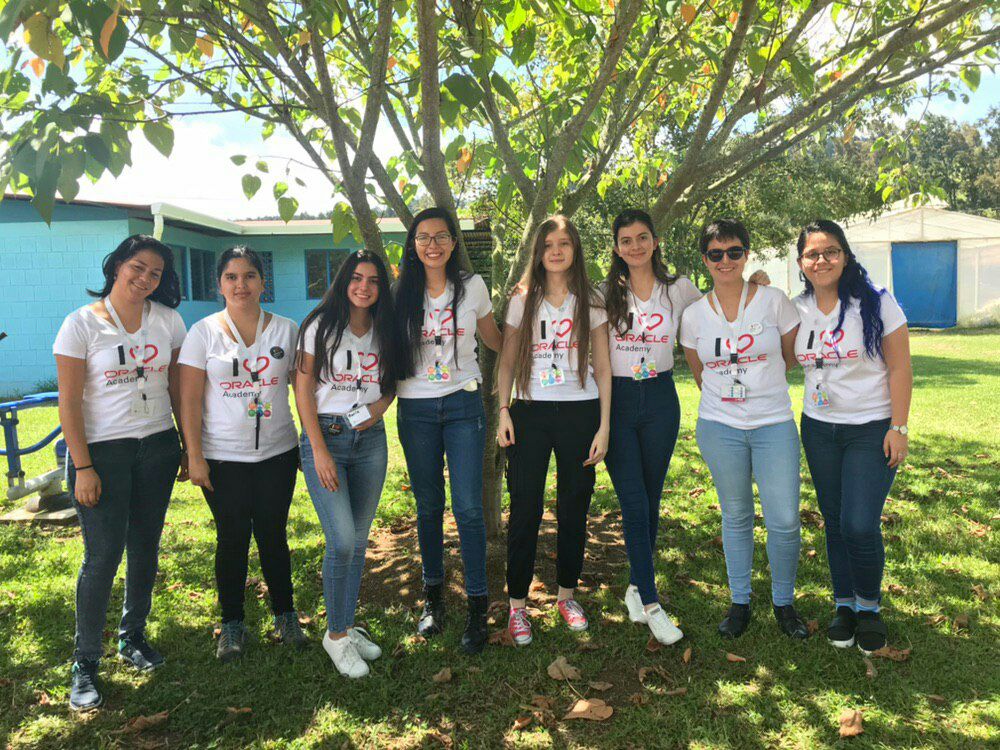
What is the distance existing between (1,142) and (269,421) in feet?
5.09

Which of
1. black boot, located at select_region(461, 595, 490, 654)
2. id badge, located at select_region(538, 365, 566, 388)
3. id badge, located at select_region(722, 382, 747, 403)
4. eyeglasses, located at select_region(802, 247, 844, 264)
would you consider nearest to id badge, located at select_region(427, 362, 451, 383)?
id badge, located at select_region(538, 365, 566, 388)

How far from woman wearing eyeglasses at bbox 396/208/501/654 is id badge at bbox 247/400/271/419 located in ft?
2.00

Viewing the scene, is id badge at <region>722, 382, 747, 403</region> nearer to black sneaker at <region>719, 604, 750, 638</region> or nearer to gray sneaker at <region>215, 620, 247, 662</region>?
black sneaker at <region>719, 604, 750, 638</region>

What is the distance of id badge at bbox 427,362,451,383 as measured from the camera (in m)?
3.46

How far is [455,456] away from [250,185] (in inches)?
78.8

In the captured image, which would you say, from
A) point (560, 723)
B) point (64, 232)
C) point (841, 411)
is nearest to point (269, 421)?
point (560, 723)

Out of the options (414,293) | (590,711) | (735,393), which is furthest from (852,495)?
(414,293)

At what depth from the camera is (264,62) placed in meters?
3.89

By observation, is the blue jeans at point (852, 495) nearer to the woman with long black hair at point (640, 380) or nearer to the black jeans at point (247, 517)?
the woman with long black hair at point (640, 380)

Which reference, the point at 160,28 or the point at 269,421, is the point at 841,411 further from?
the point at 160,28

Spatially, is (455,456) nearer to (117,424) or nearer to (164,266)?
(117,424)

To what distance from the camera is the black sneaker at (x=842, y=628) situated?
3.51 metres

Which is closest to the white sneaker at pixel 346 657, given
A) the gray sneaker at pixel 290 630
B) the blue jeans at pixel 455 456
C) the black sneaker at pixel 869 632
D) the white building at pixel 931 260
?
the gray sneaker at pixel 290 630

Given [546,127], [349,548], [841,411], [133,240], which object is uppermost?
[546,127]
